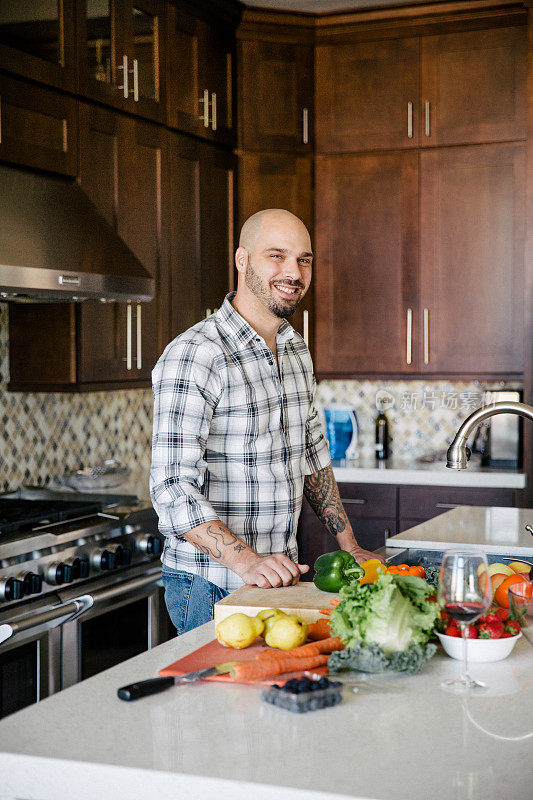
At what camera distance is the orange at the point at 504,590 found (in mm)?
1659

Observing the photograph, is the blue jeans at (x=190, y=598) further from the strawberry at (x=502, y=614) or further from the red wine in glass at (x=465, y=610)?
the red wine in glass at (x=465, y=610)

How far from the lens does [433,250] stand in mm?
4172

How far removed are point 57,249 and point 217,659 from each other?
5.26 feet

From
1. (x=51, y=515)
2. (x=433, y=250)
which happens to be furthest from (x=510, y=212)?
(x=51, y=515)

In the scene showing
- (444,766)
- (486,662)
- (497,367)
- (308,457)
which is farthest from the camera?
(497,367)

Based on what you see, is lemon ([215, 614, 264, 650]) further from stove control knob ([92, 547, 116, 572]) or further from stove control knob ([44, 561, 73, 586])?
stove control knob ([92, 547, 116, 572])

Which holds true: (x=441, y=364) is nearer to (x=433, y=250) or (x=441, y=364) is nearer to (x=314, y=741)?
(x=433, y=250)

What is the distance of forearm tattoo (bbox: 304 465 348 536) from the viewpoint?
2.48 metres

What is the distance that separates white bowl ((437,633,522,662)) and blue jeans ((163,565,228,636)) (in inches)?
30.3

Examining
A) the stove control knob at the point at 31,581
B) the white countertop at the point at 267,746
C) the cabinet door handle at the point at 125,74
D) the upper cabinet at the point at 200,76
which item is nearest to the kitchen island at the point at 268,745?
the white countertop at the point at 267,746

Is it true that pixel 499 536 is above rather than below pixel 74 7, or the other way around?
below

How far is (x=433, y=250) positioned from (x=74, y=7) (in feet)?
6.26

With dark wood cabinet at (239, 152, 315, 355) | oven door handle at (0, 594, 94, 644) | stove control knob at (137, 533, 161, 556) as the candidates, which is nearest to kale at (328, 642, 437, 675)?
oven door handle at (0, 594, 94, 644)

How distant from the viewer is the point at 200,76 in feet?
12.5
